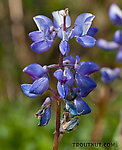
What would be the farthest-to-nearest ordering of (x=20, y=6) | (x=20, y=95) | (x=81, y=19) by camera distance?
(x=20, y=6) < (x=20, y=95) < (x=81, y=19)

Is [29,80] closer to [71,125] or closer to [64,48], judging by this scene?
[71,125]

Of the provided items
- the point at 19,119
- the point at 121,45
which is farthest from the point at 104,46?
the point at 19,119

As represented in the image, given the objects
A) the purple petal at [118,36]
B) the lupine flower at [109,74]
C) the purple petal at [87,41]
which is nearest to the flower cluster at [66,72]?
the purple petal at [87,41]

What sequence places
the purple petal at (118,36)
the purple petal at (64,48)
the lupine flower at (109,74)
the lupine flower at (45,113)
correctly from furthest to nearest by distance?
the lupine flower at (109,74) < the purple petal at (118,36) < the lupine flower at (45,113) < the purple petal at (64,48)

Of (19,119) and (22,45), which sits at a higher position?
(22,45)

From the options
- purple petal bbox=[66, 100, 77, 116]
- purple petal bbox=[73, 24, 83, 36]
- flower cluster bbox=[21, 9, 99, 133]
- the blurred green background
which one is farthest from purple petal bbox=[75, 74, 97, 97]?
the blurred green background

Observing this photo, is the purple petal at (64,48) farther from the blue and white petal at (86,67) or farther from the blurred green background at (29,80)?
the blurred green background at (29,80)

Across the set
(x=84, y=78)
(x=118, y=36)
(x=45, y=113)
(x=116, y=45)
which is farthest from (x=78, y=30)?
(x=116, y=45)

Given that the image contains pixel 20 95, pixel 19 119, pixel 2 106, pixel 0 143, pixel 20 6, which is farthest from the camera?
pixel 20 6

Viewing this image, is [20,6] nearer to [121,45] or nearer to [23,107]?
[23,107]
